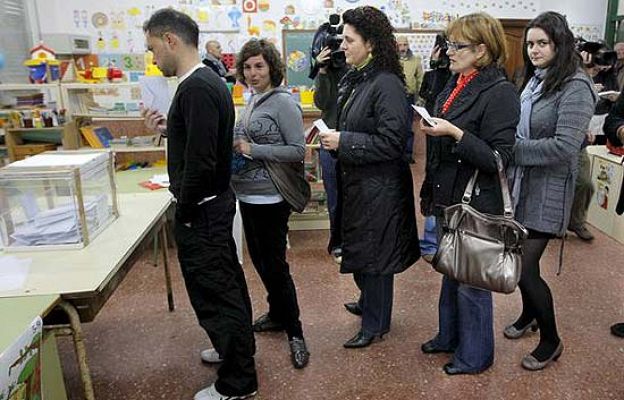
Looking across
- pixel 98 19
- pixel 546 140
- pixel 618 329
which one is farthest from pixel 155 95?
pixel 98 19

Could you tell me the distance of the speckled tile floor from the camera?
1.99 meters

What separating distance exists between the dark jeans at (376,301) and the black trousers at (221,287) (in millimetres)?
579

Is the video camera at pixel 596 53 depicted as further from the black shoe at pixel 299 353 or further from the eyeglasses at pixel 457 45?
the black shoe at pixel 299 353

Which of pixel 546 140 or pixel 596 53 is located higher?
pixel 596 53

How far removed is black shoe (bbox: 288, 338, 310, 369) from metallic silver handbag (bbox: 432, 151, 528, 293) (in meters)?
0.77

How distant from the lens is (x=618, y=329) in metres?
2.35

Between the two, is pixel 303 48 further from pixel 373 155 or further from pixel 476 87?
pixel 476 87

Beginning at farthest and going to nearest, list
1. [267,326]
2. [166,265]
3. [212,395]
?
[166,265] < [267,326] < [212,395]

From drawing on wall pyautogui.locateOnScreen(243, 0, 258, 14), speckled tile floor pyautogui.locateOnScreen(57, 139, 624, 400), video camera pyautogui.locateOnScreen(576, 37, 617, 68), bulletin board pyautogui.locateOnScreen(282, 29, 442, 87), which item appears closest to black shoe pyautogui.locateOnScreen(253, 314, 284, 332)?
speckled tile floor pyautogui.locateOnScreen(57, 139, 624, 400)

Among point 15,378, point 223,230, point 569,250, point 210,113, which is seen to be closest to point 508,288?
point 223,230

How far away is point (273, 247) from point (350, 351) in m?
0.61

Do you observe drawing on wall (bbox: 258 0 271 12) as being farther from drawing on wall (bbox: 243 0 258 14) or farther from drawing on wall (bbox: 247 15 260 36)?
drawing on wall (bbox: 247 15 260 36)

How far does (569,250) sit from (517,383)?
1.72 meters

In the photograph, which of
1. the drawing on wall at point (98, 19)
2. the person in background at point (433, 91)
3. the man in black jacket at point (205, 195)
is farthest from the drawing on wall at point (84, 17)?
the man in black jacket at point (205, 195)
